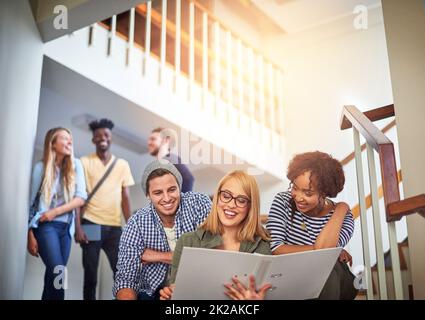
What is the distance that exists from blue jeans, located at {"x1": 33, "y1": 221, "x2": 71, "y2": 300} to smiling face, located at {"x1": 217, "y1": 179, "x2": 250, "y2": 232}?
4.54 feet

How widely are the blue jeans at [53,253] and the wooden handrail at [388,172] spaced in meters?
1.94

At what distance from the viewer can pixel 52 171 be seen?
10.5 ft

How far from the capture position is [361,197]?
2.00 metres

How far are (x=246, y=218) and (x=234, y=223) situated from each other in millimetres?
56

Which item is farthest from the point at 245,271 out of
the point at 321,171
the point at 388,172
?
the point at 321,171

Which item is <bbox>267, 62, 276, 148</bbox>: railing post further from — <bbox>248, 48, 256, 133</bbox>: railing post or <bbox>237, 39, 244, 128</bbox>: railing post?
<bbox>237, 39, 244, 128</bbox>: railing post

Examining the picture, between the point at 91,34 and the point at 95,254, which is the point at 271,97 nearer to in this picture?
the point at 91,34

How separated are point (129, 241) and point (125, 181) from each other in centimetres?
136

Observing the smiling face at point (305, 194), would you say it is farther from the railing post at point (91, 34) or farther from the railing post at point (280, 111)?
the railing post at point (280, 111)

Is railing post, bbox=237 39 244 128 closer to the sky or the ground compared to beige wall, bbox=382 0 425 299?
closer to the sky

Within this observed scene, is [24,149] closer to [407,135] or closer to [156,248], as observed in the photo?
[156,248]

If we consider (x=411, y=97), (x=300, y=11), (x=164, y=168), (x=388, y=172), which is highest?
(x=300, y=11)

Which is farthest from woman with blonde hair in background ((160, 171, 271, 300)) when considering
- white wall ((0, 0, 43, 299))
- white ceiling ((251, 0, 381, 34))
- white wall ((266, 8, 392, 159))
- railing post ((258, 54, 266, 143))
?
white ceiling ((251, 0, 381, 34))

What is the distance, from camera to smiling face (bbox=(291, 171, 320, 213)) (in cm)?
224
